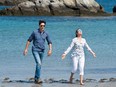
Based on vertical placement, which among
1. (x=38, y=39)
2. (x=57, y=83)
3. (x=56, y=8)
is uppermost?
(x=56, y=8)

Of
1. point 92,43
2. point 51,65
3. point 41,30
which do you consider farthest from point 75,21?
point 41,30

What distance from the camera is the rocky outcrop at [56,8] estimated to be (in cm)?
6656

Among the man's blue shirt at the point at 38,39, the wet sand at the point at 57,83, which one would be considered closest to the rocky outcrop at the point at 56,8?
the wet sand at the point at 57,83

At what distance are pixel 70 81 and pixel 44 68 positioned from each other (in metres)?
5.24

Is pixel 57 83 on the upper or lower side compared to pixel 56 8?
lower

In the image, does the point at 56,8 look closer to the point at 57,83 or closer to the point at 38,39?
the point at 38,39

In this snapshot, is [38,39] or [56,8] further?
[56,8]

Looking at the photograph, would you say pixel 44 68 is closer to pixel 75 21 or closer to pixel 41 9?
pixel 75 21

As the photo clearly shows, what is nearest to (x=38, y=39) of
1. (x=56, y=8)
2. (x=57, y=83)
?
(x=57, y=83)

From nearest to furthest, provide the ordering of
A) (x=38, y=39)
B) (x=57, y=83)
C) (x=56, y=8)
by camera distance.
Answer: (x=57, y=83) < (x=38, y=39) < (x=56, y=8)

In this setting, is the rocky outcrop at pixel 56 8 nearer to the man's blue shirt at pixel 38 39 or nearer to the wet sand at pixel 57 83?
the wet sand at pixel 57 83

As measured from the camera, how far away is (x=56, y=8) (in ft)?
220

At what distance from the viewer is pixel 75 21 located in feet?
201

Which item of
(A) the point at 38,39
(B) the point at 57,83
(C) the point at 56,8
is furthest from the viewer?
(C) the point at 56,8
